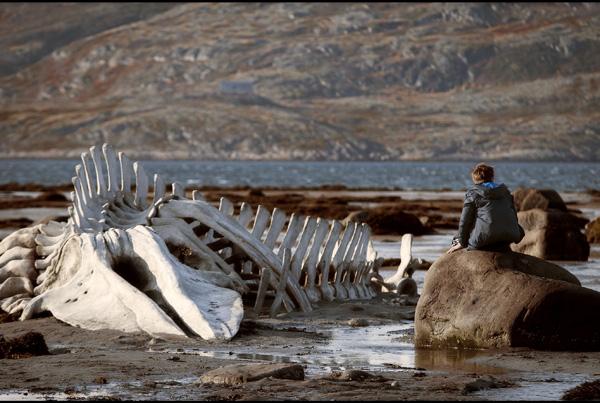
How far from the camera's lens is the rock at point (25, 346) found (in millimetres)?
10758

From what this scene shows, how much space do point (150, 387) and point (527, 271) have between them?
4.21 metres

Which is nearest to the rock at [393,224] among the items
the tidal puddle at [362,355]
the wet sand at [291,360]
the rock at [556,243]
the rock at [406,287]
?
the rock at [556,243]

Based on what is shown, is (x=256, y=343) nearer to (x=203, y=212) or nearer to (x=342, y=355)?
(x=342, y=355)

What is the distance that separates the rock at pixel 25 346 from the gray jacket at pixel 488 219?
12.8 feet

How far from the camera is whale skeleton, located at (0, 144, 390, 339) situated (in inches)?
459

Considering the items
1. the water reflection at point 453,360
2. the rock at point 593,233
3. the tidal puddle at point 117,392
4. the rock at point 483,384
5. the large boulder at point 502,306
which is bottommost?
the tidal puddle at point 117,392

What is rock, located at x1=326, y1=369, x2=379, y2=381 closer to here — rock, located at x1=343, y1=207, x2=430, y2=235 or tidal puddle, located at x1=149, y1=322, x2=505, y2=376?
tidal puddle, located at x1=149, y1=322, x2=505, y2=376

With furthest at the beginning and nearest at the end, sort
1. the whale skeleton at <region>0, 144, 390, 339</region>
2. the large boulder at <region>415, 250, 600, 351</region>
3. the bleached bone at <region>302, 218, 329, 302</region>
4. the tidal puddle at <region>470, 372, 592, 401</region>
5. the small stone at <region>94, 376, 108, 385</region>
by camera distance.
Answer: the bleached bone at <region>302, 218, 329, 302</region>
the whale skeleton at <region>0, 144, 390, 339</region>
the large boulder at <region>415, 250, 600, 351</region>
the small stone at <region>94, 376, 108, 385</region>
the tidal puddle at <region>470, 372, 592, 401</region>

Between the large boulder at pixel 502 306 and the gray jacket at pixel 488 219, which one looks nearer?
the large boulder at pixel 502 306

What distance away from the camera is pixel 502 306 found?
37.2 ft

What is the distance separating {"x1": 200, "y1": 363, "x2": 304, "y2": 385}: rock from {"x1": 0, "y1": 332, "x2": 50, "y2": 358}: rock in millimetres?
2030

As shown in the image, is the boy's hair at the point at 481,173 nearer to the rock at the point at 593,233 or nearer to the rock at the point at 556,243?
the rock at the point at 556,243

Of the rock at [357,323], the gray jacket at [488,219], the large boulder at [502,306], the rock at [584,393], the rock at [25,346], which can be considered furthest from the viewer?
the rock at [357,323]

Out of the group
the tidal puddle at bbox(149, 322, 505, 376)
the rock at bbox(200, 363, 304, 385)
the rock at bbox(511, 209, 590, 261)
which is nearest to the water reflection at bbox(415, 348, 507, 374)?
the tidal puddle at bbox(149, 322, 505, 376)
